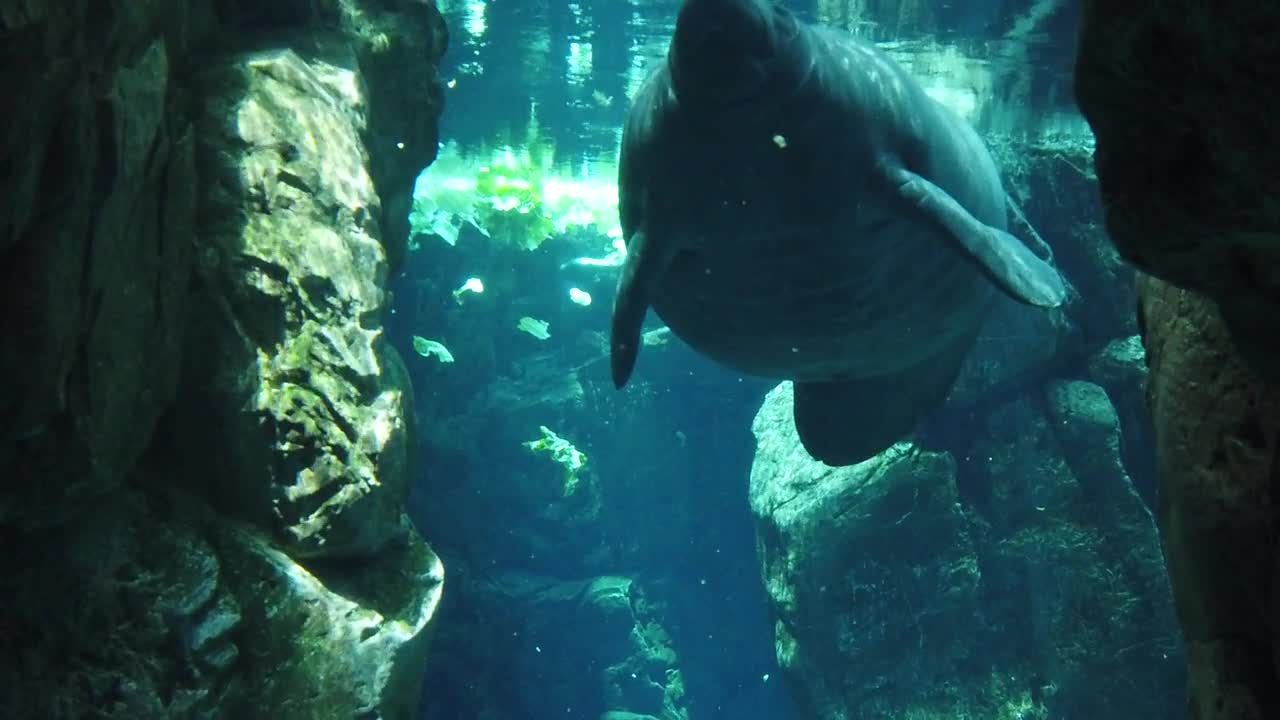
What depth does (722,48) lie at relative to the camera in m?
4.15

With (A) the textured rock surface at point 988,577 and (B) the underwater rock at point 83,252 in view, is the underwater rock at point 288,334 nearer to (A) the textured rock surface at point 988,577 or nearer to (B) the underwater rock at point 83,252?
(B) the underwater rock at point 83,252

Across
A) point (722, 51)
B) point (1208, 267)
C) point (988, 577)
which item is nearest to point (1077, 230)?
point (988, 577)

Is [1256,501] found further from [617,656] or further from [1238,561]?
[617,656]

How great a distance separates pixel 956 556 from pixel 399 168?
8.24m

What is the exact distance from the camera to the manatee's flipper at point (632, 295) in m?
5.02

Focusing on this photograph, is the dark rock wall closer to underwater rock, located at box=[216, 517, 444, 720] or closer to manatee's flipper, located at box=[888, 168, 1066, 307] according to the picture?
manatee's flipper, located at box=[888, 168, 1066, 307]

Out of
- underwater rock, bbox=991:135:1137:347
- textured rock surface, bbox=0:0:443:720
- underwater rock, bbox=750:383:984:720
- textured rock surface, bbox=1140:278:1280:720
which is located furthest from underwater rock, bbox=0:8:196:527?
underwater rock, bbox=991:135:1137:347

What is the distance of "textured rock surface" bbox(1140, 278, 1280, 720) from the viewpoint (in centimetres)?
191

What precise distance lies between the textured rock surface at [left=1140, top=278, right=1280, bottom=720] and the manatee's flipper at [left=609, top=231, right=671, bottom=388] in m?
3.00

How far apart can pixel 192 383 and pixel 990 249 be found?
4020mm

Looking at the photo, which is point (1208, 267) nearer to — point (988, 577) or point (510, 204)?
point (988, 577)

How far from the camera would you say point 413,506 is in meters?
14.9

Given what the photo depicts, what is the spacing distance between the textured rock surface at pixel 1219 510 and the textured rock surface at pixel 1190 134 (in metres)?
0.44

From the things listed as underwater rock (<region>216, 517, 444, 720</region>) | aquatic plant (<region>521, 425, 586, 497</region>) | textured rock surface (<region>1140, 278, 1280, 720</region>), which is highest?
textured rock surface (<region>1140, 278, 1280, 720</region>)
